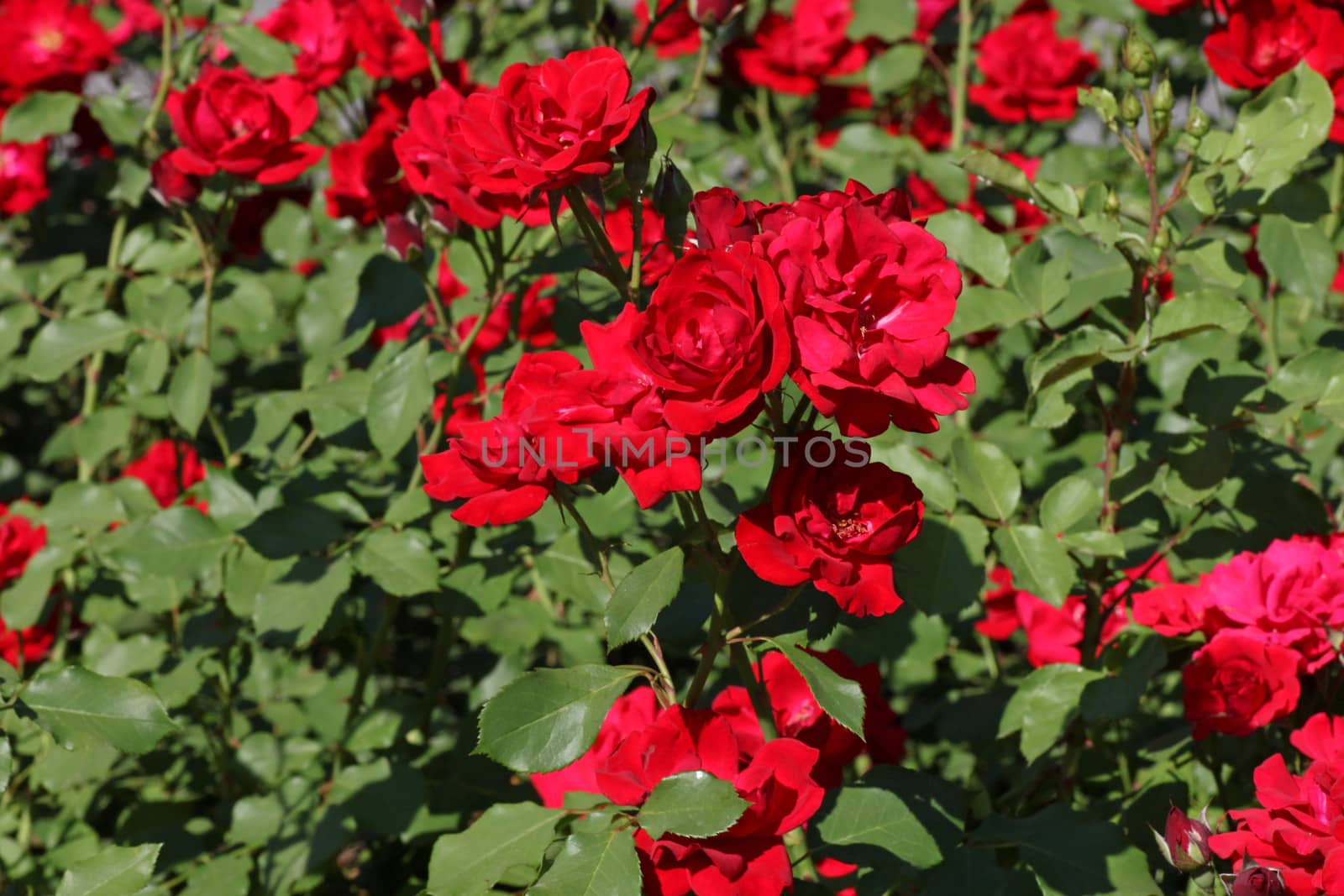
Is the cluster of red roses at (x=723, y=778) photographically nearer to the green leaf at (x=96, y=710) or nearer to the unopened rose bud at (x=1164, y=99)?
the green leaf at (x=96, y=710)

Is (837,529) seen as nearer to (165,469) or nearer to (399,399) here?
(399,399)

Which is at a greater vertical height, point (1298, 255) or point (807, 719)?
point (1298, 255)

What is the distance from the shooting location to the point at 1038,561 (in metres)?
1.32

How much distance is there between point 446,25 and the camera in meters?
3.11

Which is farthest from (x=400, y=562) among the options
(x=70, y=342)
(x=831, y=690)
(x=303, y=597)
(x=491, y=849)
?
(x=70, y=342)

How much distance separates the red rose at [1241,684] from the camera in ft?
4.25

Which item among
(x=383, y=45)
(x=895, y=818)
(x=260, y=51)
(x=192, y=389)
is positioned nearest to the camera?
(x=895, y=818)

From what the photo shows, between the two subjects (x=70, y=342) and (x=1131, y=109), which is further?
(x=70, y=342)

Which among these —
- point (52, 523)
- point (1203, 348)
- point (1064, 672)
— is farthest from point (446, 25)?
point (1064, 672)

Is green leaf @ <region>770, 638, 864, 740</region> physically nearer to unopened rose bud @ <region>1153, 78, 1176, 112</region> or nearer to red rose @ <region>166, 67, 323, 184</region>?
unopened rose bud @ <region>1153, 78, 1176, 112</region>

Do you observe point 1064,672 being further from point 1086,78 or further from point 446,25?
point 446,25

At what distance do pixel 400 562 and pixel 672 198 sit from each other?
2.14 ft

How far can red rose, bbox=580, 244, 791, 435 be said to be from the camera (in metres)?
0.84

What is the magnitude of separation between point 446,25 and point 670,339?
2.51m
